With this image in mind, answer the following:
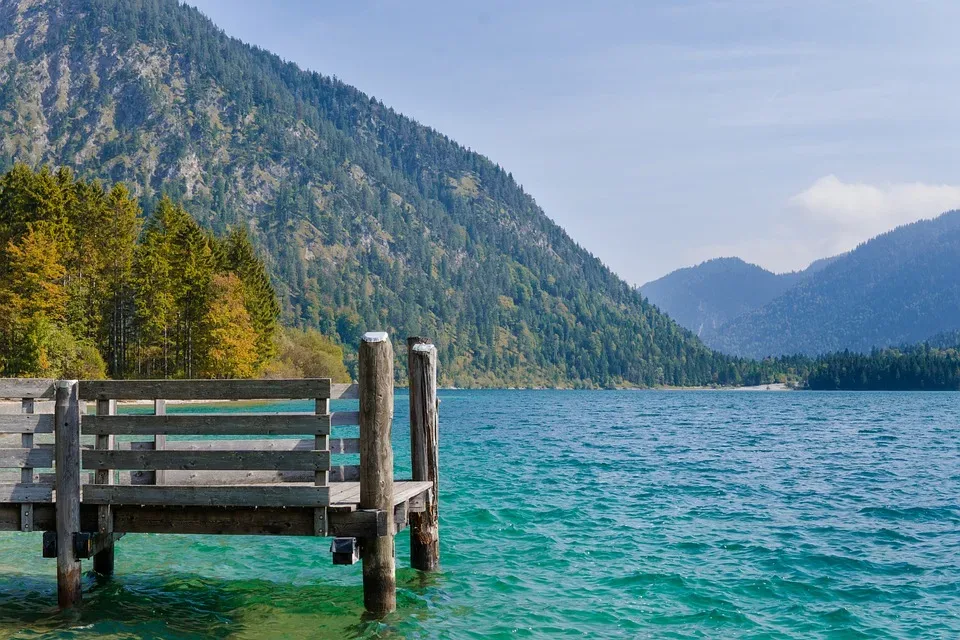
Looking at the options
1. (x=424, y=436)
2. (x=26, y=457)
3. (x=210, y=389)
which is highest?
(x=210, y=389)

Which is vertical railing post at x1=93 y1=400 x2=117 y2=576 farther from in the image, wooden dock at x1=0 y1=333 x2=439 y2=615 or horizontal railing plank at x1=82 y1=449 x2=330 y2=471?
horizontal railing plank at x1=82 y1=449 x2=330 y2=471

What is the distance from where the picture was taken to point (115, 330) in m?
75.9

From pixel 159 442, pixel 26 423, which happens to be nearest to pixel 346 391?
pixel 159 442

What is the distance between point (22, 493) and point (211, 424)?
3316mm

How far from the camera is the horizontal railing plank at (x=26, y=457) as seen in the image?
13.2m

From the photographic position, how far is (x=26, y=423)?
43.5 ft

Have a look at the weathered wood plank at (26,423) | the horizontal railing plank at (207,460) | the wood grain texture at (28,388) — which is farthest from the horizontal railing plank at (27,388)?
the horizontal railing plank at (207,460)

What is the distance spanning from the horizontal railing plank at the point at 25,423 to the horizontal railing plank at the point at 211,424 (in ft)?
1.75

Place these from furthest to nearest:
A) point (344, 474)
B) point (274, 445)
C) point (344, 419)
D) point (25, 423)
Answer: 1. point (344, 474)
2. point (274, 445)
3. point (344, 419)
4. point (25, 423)

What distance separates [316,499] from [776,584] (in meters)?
9.73

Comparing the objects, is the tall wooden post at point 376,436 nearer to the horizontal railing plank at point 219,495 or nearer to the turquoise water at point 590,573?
the horizontal railing plank at point 219,495

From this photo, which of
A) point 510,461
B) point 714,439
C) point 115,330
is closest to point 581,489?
point 510,461

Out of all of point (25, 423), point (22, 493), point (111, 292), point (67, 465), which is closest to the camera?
point (67, 465)

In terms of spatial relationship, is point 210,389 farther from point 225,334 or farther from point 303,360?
point 303,360
